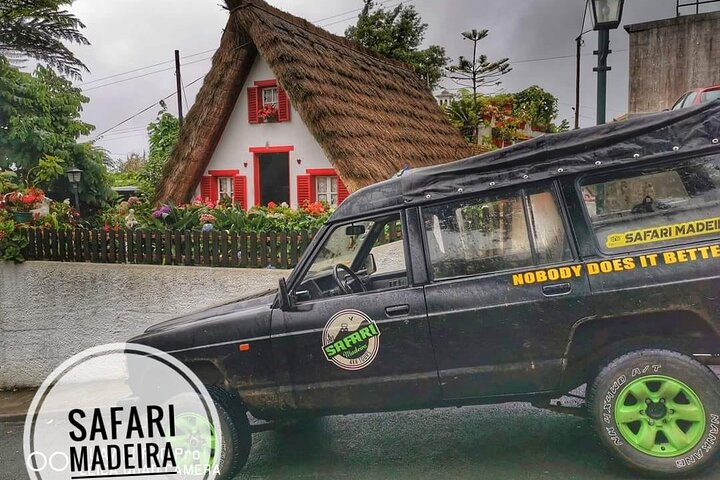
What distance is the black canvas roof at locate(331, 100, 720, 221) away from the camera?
3699 millimetres

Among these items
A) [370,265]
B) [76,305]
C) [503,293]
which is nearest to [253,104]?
[76,305]

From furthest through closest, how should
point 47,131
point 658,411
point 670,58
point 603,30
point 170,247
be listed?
point 670,58
point 47,131
point 170,247
point 603,30
point 658,411

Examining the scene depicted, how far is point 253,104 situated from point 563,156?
36.3 feet

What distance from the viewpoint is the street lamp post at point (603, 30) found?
6.38 meters

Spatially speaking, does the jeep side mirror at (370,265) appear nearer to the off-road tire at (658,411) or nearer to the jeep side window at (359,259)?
the jeep side window at (359,259)

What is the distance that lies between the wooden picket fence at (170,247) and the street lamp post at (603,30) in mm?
3735

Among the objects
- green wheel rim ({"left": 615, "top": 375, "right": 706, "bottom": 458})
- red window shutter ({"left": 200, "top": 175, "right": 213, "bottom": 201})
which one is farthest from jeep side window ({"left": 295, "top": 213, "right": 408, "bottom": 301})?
red window shutter ({"left": 200, "top": 175, "right": 213, "bottom": 201})

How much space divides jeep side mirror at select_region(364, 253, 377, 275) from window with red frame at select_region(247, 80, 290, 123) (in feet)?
30.3

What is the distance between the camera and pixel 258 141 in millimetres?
13922

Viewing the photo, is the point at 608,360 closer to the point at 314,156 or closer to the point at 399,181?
the point at 399,181

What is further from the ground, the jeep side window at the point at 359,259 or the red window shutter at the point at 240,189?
the red window shutter at the point at 240,189

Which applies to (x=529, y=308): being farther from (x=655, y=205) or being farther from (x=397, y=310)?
(x=655, y=205)

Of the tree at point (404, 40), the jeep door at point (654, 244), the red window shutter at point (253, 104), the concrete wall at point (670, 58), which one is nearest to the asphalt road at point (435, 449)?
the jeep door at point (654, 244)

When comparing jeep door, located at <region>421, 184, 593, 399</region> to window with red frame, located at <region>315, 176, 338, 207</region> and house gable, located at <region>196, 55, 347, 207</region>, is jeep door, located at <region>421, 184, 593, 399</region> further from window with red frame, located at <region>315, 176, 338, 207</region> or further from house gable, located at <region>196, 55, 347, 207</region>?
window with red frame, located at <region>315, 176, 338, 207</region>
